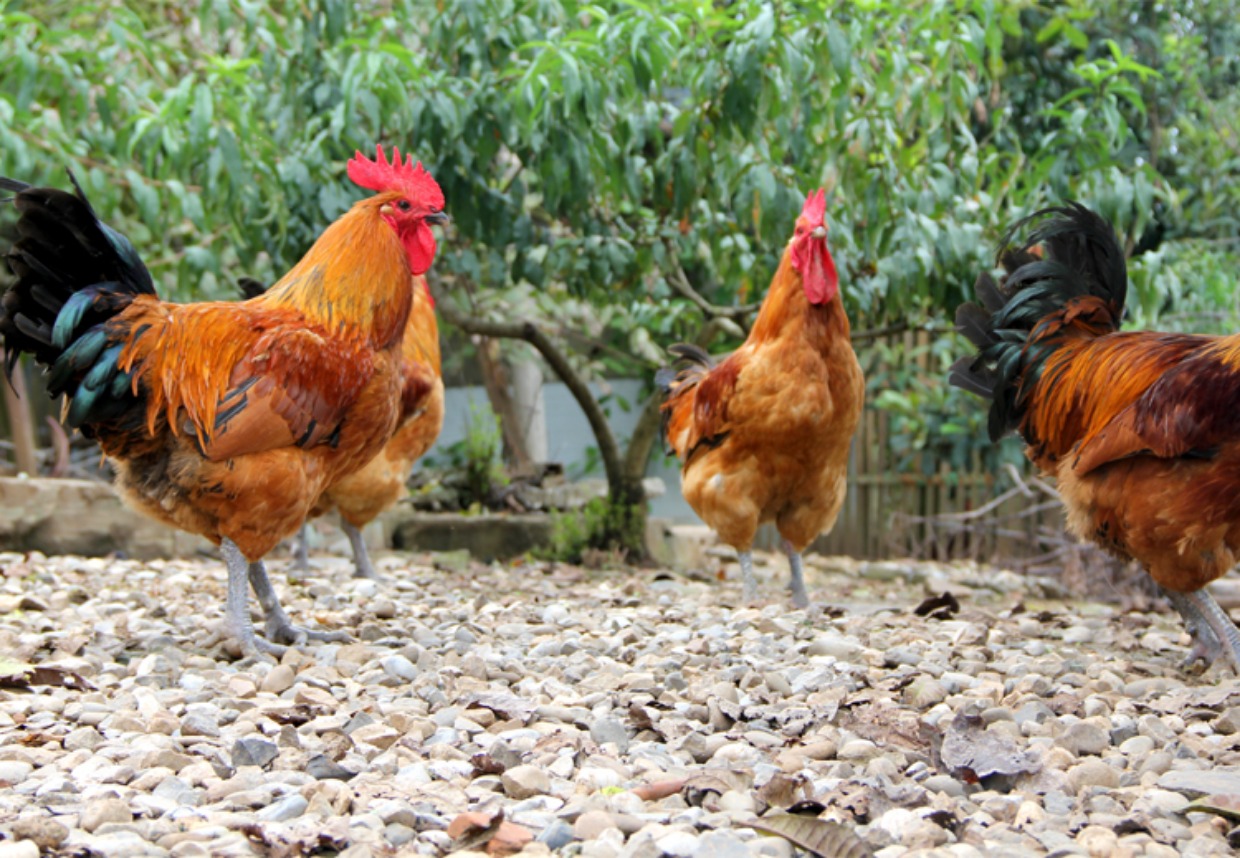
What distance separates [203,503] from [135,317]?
29.1 inches

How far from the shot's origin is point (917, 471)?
35.7 feet

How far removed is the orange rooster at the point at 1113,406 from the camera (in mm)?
3881

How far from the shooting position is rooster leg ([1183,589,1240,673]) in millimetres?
4020

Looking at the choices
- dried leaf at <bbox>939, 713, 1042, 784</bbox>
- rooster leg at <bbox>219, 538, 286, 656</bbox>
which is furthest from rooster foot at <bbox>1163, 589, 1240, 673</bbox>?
rooster leg at <bbox>219, 538, 286, 656</bbox>

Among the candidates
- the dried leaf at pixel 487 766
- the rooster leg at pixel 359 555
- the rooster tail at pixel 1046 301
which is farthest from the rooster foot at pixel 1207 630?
the rooster leg at pixel 359 555

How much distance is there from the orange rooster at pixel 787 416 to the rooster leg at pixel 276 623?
2.13 m

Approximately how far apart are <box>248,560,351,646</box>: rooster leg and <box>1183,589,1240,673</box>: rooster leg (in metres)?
3.34

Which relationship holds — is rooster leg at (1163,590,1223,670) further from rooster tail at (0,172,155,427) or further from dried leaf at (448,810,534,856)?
rooster tail at (0,172,155,427)

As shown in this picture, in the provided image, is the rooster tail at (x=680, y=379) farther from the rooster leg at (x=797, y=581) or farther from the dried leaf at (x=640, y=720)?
the dried leaf at (x=640, y=720)

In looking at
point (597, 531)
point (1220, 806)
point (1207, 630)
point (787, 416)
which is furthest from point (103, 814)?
point (597, 531)

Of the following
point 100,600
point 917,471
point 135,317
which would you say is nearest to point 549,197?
point 135,317

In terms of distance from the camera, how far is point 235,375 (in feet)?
13.0

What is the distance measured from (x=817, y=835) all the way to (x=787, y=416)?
316 cm

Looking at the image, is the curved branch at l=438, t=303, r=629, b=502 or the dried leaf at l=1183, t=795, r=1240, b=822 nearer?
the dried leaf at l=1183, t=795, r=1240, b=822
